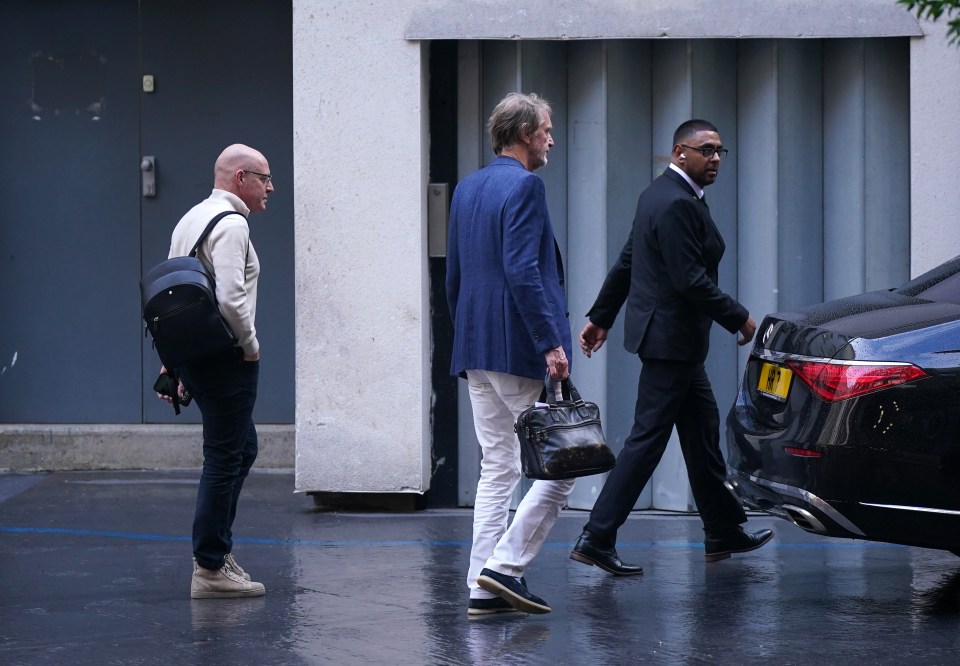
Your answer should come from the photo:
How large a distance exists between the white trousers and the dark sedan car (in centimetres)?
90

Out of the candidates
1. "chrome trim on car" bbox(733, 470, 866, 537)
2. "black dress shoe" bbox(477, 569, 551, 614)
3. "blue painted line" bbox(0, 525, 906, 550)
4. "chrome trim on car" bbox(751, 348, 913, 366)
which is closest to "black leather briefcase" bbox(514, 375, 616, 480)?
"black dress shoe" bbox(477, 569, 551, 614)

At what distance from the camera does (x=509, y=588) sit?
5.52 m

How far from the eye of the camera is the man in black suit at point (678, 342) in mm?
6277

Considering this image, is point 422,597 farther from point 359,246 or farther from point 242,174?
point 359,246

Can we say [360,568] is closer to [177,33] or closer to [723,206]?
[723,206]

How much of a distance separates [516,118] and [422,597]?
2.04 metres

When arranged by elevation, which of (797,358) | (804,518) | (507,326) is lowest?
(804,518)

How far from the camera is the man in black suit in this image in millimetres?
6277

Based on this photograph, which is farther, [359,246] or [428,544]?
[359,246]

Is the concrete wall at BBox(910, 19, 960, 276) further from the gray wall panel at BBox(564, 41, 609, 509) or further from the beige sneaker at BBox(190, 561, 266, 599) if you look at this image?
the beige sneaker at BBox(190, 561, 266, 599)

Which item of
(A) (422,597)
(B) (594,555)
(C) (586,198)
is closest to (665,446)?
(B) (594,555)

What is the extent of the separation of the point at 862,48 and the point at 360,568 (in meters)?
3.90

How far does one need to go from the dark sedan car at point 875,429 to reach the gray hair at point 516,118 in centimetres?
137

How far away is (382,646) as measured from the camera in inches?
204
